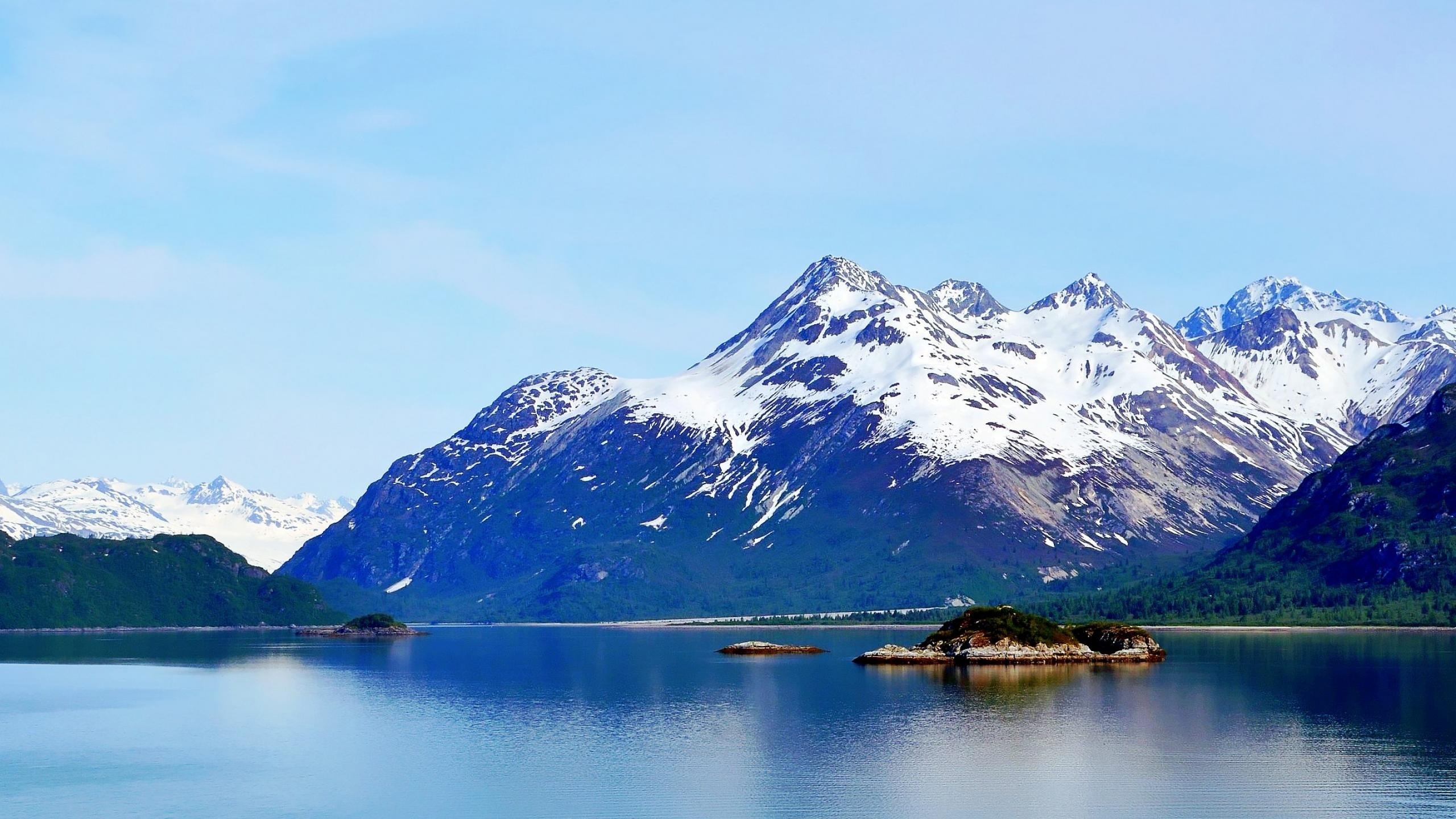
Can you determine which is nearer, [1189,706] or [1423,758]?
[1423,758]

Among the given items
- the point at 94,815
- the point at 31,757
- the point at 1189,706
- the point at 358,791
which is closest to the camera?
the point at 94,815

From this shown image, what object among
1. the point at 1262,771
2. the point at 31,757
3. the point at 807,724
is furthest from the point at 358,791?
the point at 1262,771

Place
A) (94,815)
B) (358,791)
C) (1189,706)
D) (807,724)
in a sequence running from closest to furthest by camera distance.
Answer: (94,815), (358,791), (807,724), (1189,706)

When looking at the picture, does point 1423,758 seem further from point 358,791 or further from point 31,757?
point 31,757

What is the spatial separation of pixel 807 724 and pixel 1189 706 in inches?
1911

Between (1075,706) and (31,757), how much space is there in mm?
113743

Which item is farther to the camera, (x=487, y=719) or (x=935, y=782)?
(x=487, y=719)

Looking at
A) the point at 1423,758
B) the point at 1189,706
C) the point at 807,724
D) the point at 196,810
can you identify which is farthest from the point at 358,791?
the point at 1189,706

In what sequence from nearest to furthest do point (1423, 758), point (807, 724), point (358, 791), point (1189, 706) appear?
point (358, 791) < point (1423, 758) < point (807, 724) < point (1189, 706)

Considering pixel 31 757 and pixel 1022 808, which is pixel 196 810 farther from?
pixel 1022 808

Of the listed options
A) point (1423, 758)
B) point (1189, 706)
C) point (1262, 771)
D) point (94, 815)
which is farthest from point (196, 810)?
point (1189, 706)

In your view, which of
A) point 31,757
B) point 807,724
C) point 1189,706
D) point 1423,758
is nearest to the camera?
point 1423,758

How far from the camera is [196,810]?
122m

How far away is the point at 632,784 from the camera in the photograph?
430 ft
